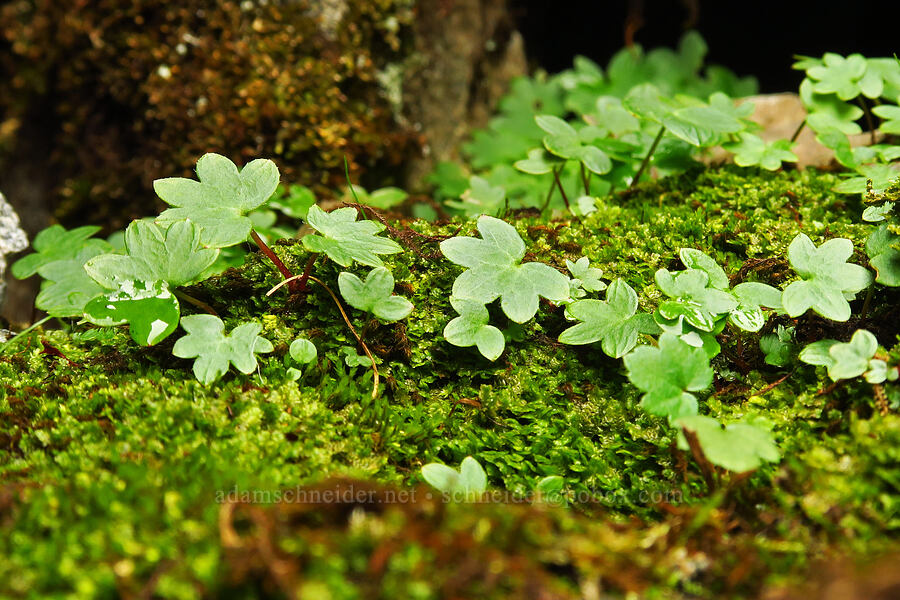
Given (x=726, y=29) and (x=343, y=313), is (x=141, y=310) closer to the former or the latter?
(x=343, y=313)

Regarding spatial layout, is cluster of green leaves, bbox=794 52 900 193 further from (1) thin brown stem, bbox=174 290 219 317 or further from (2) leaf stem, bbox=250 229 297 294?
(1) thin brown stem, bbox=174 290 219 317

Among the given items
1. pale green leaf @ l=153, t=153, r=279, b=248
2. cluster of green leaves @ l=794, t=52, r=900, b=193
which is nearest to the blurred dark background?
cluster of green leaves @ l=794, t=52, r=900, b=193

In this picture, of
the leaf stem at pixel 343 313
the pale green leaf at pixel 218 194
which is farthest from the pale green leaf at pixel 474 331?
the pale green leaf at pixel 218 194

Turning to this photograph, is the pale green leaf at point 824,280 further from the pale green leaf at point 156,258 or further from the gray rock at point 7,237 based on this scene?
the gray rock at point 7,237

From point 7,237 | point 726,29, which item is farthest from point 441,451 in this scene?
point 726,29

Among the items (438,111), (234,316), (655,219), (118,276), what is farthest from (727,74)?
(118,276)

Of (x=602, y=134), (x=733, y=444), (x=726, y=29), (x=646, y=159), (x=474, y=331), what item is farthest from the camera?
(x=726, y=29)
